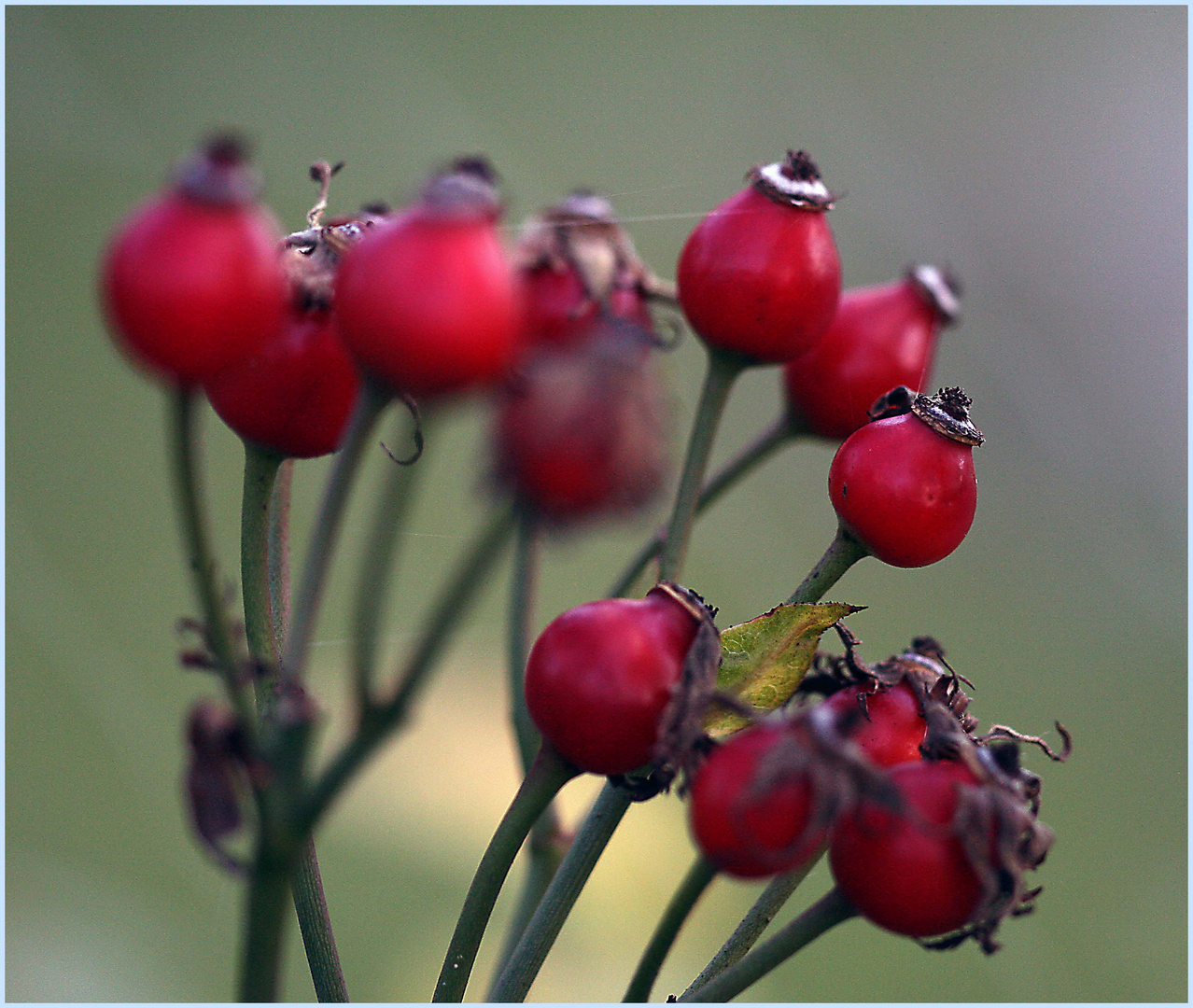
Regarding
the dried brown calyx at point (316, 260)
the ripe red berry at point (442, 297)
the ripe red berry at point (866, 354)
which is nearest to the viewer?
the ripe red berry at point (442, 297)

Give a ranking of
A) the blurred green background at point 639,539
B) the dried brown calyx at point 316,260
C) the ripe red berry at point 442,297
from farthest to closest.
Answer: the blurred green background at point 639,539
the dried brown calyx at point 316,260
the ripe red berry at point 442,297

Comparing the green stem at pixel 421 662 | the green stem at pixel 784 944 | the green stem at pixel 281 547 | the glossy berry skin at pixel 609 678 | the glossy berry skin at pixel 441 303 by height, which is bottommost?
the green stem at pixel 784 944

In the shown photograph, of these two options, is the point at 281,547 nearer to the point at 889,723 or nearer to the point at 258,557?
the point at 258,557

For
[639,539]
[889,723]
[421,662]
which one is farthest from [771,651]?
[639,539]

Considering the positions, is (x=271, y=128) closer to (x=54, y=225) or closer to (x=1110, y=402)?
(x=54, y=225)

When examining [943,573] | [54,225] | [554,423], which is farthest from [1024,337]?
[554,423]

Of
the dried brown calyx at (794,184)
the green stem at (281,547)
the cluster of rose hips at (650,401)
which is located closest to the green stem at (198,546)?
the cluster of rose hips at (650,401)

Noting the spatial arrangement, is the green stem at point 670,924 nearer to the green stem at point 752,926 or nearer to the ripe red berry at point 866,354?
the green stem at point 752,926
